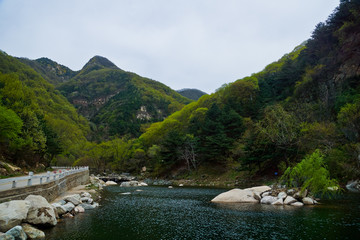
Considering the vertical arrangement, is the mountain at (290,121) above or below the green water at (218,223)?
above

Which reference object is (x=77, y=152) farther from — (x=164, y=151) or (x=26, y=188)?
(x=26, y=188)

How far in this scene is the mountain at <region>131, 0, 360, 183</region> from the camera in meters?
30.9

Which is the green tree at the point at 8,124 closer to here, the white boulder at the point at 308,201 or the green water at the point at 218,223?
the green water at the point at 218,223

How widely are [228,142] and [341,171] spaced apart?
1006 inches

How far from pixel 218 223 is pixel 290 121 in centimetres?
2906

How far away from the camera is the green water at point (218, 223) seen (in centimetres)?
1352

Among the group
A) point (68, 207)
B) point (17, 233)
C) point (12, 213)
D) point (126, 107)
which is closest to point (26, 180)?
point (68, 207)

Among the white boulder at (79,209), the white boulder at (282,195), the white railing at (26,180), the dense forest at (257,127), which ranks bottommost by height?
the white boulder at (282,195)

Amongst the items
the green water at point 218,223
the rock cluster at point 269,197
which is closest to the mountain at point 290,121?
the rock cluster at point 269,197

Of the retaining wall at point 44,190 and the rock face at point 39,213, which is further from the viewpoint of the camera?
the retaining wall at point 44,190

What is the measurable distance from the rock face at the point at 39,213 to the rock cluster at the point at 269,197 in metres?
16.8

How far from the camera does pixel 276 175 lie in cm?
4047

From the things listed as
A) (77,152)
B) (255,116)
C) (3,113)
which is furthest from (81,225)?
(77,152)

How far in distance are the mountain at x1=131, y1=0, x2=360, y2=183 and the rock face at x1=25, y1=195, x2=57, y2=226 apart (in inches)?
1117
